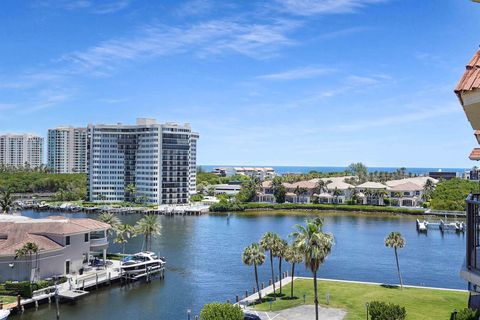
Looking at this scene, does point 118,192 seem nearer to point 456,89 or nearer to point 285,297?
point 285,297

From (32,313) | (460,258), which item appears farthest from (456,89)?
(460,258)

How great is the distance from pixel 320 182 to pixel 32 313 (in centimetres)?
12732

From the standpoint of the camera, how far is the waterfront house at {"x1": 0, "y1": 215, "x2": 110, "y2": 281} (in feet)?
172

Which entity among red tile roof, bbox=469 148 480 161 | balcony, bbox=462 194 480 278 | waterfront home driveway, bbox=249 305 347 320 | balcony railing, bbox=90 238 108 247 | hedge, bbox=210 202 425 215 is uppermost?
red tile roof, bbox=469 148 480 161

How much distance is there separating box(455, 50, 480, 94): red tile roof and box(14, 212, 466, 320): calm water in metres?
44.4

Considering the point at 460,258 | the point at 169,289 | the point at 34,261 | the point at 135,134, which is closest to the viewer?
the point at 34,261

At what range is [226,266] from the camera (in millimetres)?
69625

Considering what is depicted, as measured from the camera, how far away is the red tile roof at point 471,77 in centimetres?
600

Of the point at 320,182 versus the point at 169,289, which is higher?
the point at 320,182

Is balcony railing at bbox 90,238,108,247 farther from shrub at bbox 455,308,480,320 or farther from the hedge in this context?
the hedge

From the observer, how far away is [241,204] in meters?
157

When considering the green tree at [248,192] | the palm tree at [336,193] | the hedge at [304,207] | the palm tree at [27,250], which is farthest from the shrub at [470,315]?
the green tree at [248,192]

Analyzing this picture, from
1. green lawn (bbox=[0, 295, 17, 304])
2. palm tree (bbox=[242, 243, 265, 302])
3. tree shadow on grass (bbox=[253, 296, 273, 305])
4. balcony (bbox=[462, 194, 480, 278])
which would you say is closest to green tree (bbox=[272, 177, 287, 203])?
tree shadow on grass (bbox=[253, 296, 273, 305])

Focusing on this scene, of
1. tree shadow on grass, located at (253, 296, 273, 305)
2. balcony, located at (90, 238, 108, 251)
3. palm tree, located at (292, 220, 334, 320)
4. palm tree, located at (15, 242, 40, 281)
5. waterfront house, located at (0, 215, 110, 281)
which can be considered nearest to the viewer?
palm tree, located at (292, 220, 334, 320)
